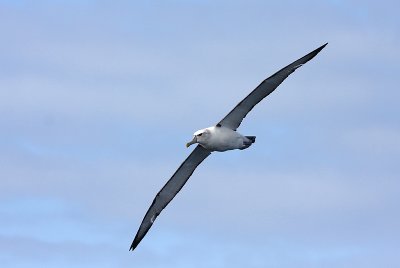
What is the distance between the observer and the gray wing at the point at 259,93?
31.9m

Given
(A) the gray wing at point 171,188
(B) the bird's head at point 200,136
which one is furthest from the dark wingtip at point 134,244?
(B) the bird's head at point 200,136

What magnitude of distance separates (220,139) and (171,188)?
395 centimetres

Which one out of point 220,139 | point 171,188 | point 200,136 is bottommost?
point 220,139

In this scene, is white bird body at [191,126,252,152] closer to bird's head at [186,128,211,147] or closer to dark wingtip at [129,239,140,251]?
bird's head at [186,128,211,147]

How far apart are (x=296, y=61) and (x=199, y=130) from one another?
3.95 metres

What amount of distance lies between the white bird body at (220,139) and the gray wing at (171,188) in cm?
139

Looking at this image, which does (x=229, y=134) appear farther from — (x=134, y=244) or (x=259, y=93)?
(x=134, y=244)

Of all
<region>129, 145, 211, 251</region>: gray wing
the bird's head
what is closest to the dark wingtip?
<region>129, 145, 211, 251</region>: gray wing

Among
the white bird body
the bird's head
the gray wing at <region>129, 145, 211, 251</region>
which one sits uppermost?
the gray wing at <region>129, 145, 211, 251</region>

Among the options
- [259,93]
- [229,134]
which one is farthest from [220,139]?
[259,93]

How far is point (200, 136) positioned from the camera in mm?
33156

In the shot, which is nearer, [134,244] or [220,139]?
[220,139]

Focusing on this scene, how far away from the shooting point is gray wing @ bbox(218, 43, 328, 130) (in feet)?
105

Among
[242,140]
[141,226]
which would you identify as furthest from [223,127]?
[141,226]
